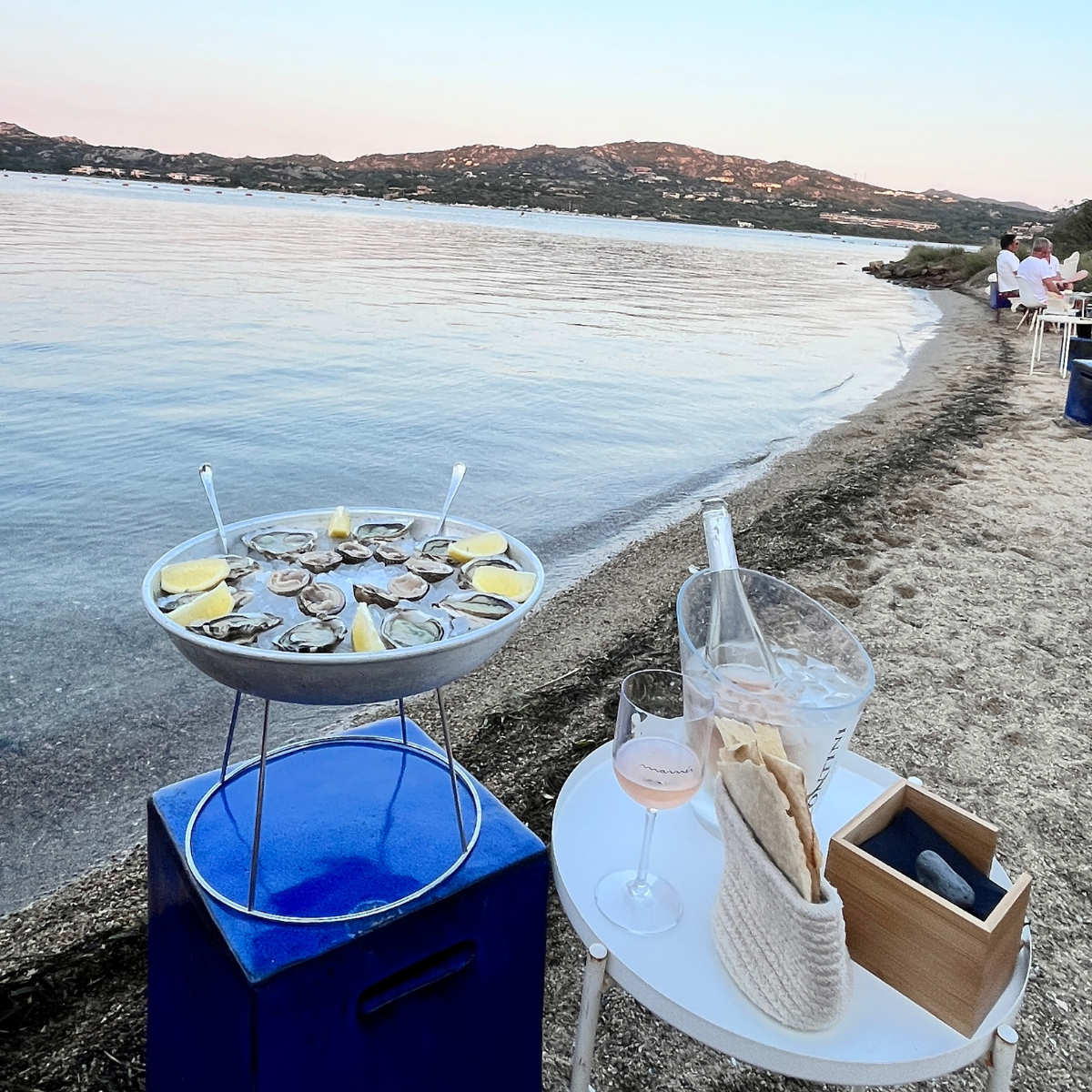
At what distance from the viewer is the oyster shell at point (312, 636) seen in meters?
1.30

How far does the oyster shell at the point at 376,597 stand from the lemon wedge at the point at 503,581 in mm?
154

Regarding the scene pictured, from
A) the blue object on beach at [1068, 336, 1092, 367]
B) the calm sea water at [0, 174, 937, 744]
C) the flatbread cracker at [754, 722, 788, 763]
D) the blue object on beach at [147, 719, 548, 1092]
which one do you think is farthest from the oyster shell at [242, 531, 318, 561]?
the blue object on beach at [1068, 336, 1092, 367]

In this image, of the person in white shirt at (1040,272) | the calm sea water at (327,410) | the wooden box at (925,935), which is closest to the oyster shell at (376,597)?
the wooden box at (925,935)

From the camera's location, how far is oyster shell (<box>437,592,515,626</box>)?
1464mm

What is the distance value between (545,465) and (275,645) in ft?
23.2

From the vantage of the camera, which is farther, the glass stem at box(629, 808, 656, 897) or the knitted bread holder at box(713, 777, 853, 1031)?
the glass stem at box(629, 808, 656, 897)

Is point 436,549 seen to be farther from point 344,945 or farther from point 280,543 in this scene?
point 344,945

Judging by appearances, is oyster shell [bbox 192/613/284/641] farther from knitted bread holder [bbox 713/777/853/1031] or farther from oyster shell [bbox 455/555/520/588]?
knitted bread holder [bbox 713/777/853/1031]

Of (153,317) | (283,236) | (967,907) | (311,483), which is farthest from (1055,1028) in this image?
(283,236)

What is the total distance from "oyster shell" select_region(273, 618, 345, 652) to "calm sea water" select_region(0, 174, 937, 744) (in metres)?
2.87

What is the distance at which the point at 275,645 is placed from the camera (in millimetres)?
1304

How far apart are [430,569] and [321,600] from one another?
226mm

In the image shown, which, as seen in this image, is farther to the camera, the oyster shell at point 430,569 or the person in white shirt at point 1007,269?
the person in white shirt at point 1007,269

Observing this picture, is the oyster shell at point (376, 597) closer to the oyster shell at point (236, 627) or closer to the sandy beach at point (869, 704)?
the oyster shell at point (236, 627)
